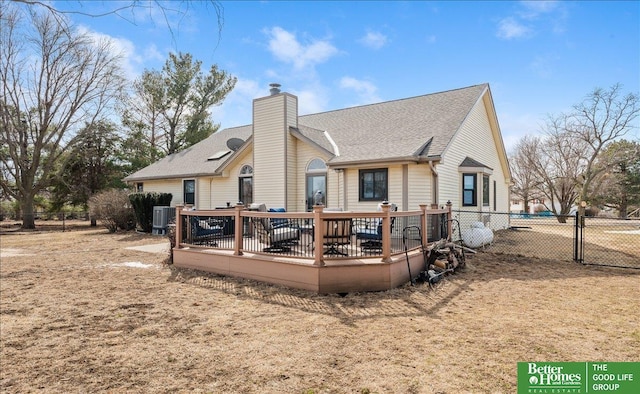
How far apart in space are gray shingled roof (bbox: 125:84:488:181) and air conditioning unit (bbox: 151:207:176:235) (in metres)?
2.28

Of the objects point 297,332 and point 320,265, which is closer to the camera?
point 297,332

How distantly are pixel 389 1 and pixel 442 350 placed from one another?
4.49 meters

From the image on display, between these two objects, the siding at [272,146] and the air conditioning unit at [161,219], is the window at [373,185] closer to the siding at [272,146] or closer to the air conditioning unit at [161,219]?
the siding at [272,146]

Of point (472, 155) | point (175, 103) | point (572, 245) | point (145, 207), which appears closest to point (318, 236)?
point (472, 155)

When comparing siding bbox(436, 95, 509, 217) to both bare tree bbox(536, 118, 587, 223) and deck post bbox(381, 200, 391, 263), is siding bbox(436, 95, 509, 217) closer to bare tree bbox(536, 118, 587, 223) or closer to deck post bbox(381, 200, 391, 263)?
deck post bbox(381, 200, 391, 263)

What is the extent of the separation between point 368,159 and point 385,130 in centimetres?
272

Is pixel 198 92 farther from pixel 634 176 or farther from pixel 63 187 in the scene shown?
pixel 634 176

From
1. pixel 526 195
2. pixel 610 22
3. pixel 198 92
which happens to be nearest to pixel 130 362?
pixel 610 22

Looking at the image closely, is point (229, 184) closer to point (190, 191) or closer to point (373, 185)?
point (190, 191)

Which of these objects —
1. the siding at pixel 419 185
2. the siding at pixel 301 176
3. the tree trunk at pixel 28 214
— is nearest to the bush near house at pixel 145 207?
the siding at pixel 301 176

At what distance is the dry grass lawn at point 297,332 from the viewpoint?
326cm

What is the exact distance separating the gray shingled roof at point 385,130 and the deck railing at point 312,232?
276 centimetres

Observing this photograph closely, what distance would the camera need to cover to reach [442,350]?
12.5 feet

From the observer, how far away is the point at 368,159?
1116 centimetres
